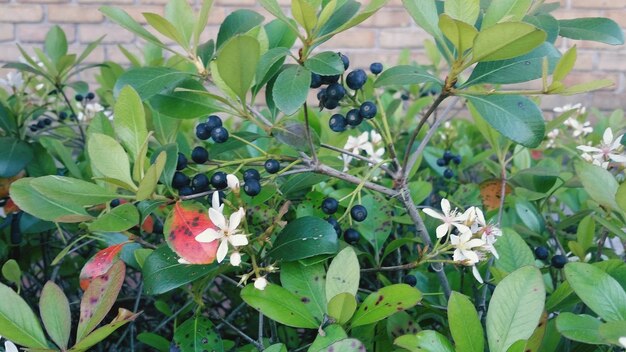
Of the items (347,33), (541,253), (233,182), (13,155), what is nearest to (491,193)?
(541,253)

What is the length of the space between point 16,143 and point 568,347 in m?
0.88

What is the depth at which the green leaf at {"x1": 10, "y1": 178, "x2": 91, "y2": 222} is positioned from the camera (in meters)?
0.68

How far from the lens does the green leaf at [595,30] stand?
808 millimetres

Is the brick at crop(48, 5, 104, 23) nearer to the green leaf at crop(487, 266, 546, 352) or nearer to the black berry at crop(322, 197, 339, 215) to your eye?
the black berry at crop(322, 197, 339, 215)

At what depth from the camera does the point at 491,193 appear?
1.05 m

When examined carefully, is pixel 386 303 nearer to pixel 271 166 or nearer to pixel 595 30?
pixel 271 166

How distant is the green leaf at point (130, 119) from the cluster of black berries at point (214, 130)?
11 cm

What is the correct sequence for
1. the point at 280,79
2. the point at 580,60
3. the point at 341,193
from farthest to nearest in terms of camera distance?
the point at 580,60, the point at 341,193, the point at 280,79

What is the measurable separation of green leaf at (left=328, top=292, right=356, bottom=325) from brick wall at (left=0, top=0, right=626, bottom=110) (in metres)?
3.15

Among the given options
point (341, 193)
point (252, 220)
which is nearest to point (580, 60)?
point (341, 193)

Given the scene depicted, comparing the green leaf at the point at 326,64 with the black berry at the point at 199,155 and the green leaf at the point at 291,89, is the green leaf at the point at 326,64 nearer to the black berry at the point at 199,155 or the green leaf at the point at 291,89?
the green leaf at the point at 291,89

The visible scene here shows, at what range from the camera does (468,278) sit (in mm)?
840

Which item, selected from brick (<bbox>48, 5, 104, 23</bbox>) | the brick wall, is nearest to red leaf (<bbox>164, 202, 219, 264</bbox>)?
the brick wall

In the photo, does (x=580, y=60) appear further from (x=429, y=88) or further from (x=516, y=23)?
(x=516, y=23)
